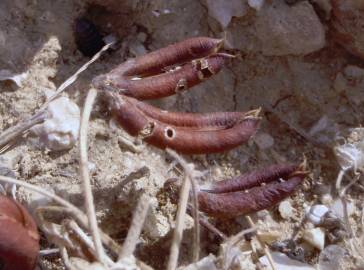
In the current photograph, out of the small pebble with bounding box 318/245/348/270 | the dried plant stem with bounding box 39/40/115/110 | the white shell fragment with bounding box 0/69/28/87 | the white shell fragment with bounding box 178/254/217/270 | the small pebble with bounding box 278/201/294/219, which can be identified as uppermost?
the white shell fragment with bounding box 0/69/28/87

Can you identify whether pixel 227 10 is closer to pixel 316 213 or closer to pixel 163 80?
pixel 163 80

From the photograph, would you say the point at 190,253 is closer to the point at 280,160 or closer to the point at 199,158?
the point at 199,158

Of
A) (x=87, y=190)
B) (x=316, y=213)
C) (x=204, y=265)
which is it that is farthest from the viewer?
(x=316, y=213)

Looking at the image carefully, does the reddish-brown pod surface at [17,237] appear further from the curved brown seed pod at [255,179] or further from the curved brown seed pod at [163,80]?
the curved brown seed pod at [255,179]

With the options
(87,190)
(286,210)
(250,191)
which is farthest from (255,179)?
(87,190)

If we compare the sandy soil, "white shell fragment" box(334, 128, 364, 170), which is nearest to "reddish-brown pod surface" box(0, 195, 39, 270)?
the sandy soil

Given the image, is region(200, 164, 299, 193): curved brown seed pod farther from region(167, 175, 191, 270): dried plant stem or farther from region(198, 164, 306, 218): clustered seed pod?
region(167, 175, 191, 270): dried plant stem

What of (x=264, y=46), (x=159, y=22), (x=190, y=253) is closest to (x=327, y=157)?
(x=264, y=46)
